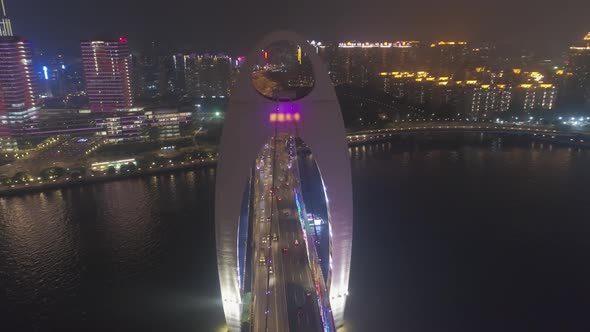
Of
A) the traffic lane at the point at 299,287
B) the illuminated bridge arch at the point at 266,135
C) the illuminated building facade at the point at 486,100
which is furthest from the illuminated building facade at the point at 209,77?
the illuminated bridge arch at the point at 266,135

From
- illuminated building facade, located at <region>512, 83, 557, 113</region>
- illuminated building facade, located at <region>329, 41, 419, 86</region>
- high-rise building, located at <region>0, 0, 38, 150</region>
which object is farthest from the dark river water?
illuminated building facade, located at <region>329, 41, 419, 86</region>

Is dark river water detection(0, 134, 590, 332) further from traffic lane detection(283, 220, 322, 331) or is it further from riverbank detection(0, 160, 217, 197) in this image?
traffic lane detection(283, 220, 322, 331)

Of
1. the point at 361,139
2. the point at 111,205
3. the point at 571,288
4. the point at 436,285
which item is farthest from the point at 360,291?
the point at 361,139

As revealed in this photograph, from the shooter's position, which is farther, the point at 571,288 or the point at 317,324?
the point at 571,288

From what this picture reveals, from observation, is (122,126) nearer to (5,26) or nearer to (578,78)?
(5,26)

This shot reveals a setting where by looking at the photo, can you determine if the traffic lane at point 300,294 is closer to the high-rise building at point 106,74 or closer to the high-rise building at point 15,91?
the high-rise building at point 15,91

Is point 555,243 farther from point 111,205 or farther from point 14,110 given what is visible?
point 14,110

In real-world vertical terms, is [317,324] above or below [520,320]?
above
